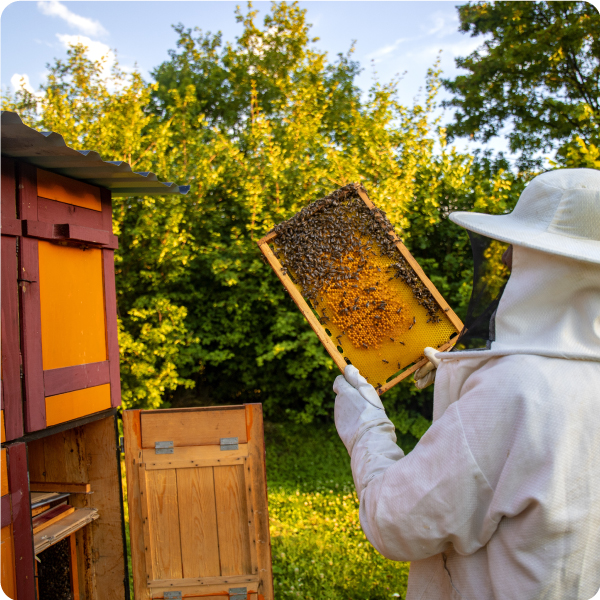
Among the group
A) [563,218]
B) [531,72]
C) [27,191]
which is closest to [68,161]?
[27,191]

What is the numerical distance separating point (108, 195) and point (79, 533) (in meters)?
2.27

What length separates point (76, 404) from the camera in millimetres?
2746

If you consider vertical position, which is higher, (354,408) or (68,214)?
(68,214)

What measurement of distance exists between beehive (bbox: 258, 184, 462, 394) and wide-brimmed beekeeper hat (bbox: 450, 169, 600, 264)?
106 cm

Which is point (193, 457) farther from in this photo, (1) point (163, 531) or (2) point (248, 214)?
(2) point (248, 214)

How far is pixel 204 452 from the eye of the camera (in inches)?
113

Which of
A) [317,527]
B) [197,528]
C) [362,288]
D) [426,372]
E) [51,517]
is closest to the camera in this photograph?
[426,372]

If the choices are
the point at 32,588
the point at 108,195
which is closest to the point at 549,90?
the point at 108,195

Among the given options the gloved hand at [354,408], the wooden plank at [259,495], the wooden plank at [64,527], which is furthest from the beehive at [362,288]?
the wooden plank at [64,527]

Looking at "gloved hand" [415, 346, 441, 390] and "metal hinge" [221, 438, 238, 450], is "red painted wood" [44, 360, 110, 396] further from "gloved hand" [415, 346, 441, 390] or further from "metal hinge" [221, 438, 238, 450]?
"gloved hand" [415, 346, 441, 390]

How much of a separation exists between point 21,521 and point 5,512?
4.9 inches

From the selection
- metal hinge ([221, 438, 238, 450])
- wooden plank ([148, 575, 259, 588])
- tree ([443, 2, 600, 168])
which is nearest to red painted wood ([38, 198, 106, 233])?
metal hinge ([221, 438, 238, 450])

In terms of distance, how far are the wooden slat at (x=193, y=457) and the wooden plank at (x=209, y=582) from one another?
2.18 ft

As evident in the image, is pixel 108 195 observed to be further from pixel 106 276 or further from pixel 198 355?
pixel 198 355
